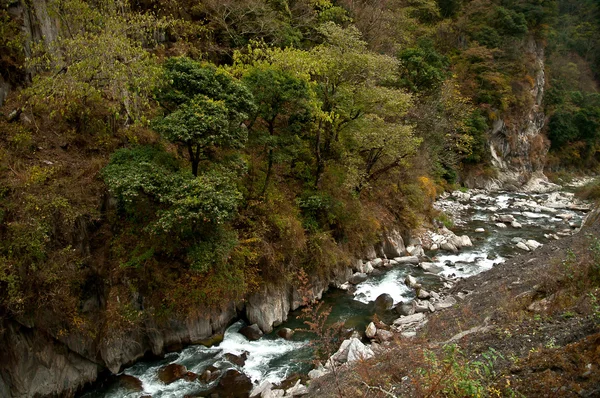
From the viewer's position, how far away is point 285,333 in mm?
12055

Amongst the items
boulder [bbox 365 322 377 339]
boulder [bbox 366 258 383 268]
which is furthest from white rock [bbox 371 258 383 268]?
boulder [bbox 365 322 377 339]

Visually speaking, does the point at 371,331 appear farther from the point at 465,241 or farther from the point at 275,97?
the point at 465,241

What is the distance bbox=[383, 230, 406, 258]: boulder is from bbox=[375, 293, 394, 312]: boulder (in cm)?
471

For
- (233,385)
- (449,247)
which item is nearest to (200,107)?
(233,385)

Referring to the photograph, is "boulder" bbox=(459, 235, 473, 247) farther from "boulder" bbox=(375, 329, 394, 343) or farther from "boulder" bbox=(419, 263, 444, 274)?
"boulder" bbox=(375, 329, 394, 343)

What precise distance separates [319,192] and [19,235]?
34.3ft

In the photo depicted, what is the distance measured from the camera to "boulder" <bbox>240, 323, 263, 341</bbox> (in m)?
11.8

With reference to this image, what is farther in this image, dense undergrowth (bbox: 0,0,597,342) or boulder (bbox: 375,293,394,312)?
boulder (bbox: 375,293,394,312)

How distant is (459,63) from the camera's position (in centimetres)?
3844

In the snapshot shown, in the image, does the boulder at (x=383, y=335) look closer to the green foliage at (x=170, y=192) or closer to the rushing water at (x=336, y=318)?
the rushing water at (x=336, y=318)

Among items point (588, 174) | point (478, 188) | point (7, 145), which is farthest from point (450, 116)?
point (588, 174)

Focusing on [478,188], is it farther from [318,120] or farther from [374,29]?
[318,120]

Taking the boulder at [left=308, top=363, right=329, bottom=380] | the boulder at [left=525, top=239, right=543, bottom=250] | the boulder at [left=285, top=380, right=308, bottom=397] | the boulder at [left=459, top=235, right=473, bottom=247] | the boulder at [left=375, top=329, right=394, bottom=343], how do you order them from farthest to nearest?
1. the boulder at [left=459, top=235, right=473, bottom=247]
2. the boulder at [left=525, top=239, right=543, bottom=250]
3. the boulder at [left=375, top=329, right=394, bottom=343]
4. the boulder at [left=308, top=363, right=329, bottom=380]
5. the boulder at [left=285, top=380, right=308, bottom=397]

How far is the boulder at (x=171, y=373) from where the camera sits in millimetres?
9863
